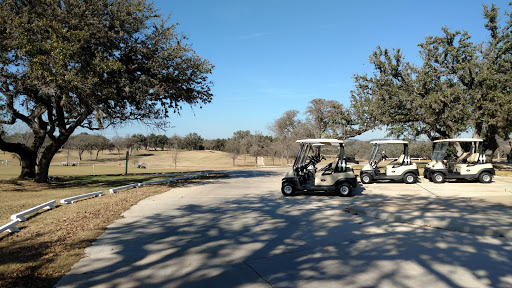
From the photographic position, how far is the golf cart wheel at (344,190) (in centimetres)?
1177

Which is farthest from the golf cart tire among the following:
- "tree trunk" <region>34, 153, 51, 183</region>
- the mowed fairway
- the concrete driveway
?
the mowed fairway

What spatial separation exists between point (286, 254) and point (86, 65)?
1255cm

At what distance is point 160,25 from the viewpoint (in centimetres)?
1698

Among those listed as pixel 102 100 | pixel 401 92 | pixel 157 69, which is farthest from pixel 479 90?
pixel 102 100

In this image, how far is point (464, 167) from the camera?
15.5 metres

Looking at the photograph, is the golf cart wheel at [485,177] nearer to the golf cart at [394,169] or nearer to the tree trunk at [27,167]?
the golf cart at [394,169]

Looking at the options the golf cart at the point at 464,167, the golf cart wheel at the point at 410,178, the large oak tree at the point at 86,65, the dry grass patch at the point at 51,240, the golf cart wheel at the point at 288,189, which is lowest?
the dry grass patch at the point at 51,240

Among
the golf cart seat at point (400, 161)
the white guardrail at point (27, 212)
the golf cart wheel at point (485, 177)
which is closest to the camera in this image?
the white guardrail at point (27, 212)

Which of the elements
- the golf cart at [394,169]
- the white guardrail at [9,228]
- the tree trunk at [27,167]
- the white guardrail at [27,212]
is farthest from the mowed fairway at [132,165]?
the golf cart at [394,169]

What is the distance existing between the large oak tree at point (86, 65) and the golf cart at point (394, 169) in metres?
10.0

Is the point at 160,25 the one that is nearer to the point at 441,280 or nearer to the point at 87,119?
the point at 87,119

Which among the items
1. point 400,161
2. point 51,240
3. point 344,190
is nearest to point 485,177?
point 400,161

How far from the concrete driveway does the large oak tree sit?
8.50 meters

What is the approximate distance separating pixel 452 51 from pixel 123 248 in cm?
2388
